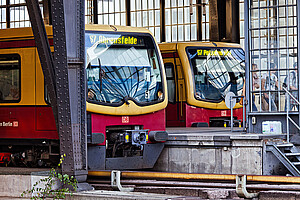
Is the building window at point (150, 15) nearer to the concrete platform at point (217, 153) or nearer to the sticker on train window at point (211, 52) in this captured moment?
the sticker on train window at point (211, 52)

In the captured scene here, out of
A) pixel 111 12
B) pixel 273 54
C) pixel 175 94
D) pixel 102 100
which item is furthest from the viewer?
pixel 111 12

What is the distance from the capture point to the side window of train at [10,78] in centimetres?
1512

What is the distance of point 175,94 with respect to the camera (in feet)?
69.4

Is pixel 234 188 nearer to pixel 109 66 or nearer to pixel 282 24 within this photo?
pixel 109 66

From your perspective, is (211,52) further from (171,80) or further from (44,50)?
(44,50)

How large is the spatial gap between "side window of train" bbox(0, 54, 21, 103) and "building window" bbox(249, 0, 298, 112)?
5.48 meters

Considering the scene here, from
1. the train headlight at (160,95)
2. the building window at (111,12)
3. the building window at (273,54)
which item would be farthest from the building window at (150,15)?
the train headlight at (160,95)

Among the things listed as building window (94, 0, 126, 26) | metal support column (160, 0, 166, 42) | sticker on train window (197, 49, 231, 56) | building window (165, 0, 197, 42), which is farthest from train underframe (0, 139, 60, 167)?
building window (94, 0, 126, 26)

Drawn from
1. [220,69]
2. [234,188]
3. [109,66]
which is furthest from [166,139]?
[220,69]

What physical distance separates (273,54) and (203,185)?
570cm

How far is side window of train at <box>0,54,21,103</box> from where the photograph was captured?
49.6 feet

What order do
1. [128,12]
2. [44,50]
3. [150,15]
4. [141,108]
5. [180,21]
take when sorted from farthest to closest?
[128,12], [150,15], [180,21], [141,108], [44,50]

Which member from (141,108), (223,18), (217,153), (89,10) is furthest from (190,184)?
(89,10)

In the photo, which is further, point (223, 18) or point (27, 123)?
point (223, 18)
